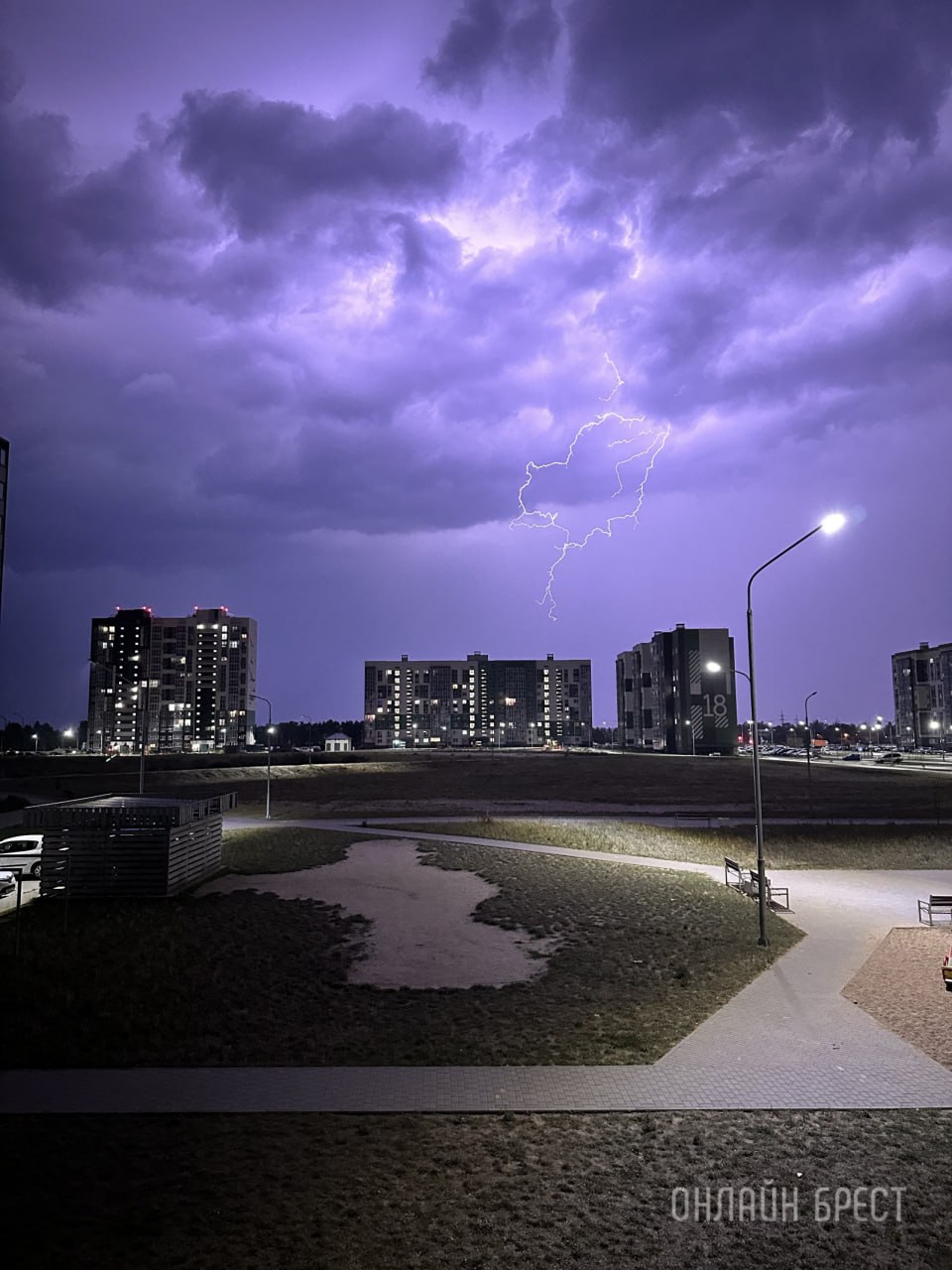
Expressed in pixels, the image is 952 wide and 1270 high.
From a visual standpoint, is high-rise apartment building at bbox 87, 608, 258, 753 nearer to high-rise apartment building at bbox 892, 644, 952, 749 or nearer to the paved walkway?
high-rise apartment building at bbox 892, 644, 952, 749

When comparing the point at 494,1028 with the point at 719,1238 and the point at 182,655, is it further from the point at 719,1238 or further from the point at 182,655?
the point at 182,655

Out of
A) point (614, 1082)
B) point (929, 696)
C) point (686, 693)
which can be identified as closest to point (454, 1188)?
point (614, 1082)

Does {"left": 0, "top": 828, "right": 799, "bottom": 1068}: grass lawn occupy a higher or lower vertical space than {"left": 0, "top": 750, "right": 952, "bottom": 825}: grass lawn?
higher

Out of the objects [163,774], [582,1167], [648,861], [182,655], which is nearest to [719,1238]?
[582,1167]

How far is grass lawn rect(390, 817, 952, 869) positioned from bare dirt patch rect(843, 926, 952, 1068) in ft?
37.1

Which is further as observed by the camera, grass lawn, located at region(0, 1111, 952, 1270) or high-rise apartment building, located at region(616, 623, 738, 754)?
high-rise apartment building, located at region(616, 623, 738, 754)

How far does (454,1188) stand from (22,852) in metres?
25.8

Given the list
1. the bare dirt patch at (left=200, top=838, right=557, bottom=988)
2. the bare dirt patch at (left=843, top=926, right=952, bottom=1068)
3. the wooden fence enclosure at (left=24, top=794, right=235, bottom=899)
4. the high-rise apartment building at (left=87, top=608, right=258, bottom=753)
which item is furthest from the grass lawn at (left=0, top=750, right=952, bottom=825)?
the high-rise apartment building at (left=87, top=608, right=258, bottom=753)

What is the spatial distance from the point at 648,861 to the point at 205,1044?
20987 millimetres

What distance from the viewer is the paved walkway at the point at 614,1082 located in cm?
1017

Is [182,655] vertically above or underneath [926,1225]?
above

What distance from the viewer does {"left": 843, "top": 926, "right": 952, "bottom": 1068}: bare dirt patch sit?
12731 mm

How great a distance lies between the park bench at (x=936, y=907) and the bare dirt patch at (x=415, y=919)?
35.0 ft

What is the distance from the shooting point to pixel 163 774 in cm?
7744
